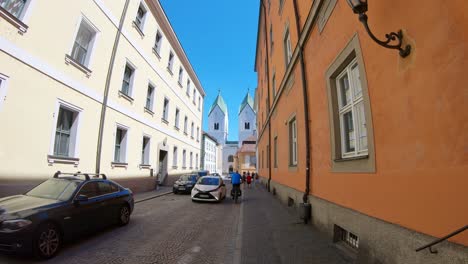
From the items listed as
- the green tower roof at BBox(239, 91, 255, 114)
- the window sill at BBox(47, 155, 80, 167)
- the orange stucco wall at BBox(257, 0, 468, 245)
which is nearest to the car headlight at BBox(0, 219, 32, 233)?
the window sill at BBox(47, 155, 80, 167)

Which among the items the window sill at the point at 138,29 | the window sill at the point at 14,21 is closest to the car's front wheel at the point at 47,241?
the window sill at the point at 14,21

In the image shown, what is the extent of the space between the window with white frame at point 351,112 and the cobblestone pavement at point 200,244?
214 cm

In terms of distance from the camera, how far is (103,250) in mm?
5168

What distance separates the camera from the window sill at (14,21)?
23.2 feet

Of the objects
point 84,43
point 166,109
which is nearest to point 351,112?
point 84,43

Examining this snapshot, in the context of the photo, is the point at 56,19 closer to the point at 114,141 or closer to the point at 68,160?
the point at 68,160

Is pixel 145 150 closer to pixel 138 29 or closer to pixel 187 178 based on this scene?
pixel 187 178

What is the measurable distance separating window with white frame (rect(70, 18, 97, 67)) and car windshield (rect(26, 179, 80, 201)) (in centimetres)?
642

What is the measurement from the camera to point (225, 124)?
8569cm

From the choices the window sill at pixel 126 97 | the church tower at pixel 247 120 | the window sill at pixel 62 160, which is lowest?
the window sill at pixel 62 160

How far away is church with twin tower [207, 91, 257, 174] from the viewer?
79812 mm

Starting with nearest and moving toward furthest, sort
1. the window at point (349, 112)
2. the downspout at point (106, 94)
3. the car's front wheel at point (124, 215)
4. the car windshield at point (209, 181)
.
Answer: the window at point (349, 112)
the car's front wheel at point (124, 215)
the downspout at point (106, 94)
the car windshield at point (209, 181)

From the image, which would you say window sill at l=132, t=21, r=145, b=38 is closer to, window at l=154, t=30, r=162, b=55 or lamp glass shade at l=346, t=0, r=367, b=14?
window at l=154, t=30, r=162, b=55

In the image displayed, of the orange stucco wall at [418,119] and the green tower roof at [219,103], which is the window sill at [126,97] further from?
the green tower roof at [219,103]
